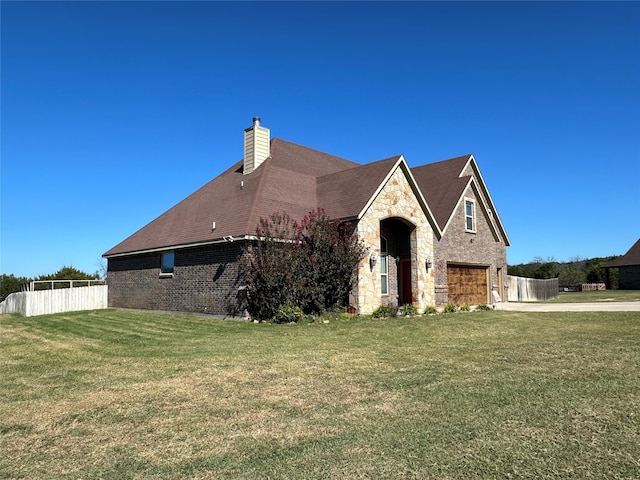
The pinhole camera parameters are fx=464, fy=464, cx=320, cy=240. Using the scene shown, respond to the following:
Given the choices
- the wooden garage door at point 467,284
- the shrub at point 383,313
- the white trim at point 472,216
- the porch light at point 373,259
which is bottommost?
the shrub at point 383,313

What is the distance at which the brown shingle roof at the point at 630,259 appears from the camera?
161 feet

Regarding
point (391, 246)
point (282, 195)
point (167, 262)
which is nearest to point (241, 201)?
point (282, 195)

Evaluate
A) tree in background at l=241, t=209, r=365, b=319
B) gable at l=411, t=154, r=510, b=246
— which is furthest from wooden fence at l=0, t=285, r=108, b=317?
gable at l=411, t=154, r=510, b=246

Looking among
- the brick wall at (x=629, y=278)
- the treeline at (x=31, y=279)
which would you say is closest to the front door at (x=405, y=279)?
the treeline at (x=31, y=279)

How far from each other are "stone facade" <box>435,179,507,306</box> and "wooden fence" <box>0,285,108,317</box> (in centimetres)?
1773

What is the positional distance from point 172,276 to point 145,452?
1637 centimetres

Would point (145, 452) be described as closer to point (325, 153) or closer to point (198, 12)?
point (198, 12)

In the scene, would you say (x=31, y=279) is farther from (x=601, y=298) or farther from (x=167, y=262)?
(x=601, y=298)

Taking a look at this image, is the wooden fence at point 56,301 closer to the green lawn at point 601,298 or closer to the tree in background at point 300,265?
the tree in background at point 300,265

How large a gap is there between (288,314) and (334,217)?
473cm

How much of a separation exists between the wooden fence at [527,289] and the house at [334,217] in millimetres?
4239

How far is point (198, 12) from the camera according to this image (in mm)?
15508

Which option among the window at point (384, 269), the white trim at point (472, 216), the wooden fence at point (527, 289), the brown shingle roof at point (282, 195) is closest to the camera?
the brown shingle roof at point (282, 195)

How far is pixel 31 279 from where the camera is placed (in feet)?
113
